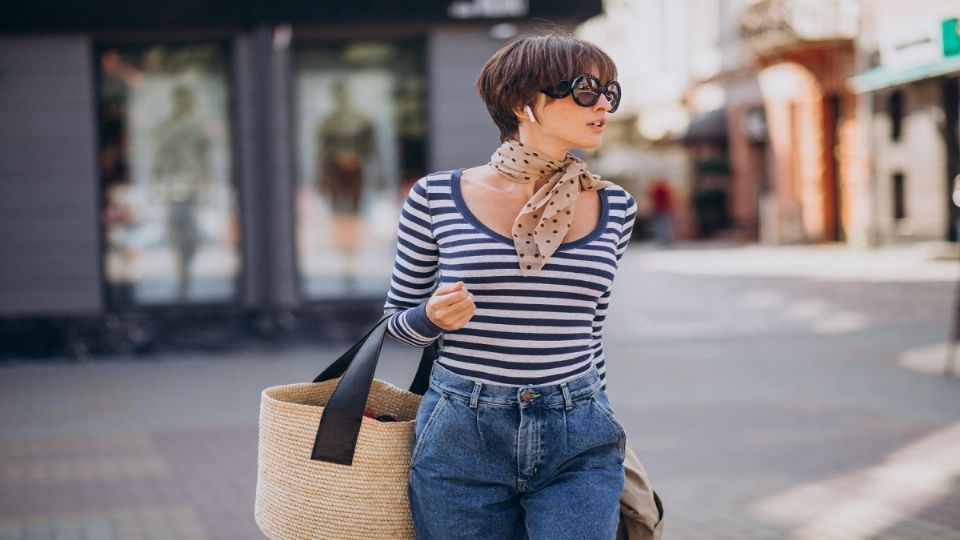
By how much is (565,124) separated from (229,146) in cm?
1003

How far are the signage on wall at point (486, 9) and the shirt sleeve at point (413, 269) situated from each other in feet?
30.9

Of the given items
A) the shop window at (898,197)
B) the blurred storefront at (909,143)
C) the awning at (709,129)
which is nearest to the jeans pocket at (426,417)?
the blurred storefront at (909,143)

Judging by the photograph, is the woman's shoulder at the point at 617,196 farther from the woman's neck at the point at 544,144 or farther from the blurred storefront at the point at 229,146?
the blurred storefront at the point at 229,146

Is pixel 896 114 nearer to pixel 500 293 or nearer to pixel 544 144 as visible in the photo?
pixel 544 144

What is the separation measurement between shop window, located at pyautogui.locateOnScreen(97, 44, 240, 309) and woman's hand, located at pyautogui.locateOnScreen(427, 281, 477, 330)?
10106mm

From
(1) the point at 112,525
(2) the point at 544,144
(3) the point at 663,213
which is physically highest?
(2) the point at 544,144

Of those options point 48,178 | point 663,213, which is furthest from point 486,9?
point 663,213

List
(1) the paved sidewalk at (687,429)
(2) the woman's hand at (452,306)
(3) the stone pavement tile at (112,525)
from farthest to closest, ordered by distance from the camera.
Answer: (1) the paved sidewalk at (687,429), (3) the stone pavement tile at (112,525), (2) the woman's hand at (452,306)

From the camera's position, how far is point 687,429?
26.5ft

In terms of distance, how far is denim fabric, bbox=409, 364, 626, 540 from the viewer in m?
2.64

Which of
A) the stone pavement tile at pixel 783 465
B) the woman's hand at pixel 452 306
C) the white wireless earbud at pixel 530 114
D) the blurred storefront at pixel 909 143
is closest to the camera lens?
the woman's hand at pixel 452 306

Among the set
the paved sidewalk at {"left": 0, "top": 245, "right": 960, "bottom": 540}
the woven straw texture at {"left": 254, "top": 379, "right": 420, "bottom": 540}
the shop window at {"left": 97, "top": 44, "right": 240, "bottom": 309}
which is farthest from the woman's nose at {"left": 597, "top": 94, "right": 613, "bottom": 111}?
the shop window at {"left": 97, "top": 44, "right": 240, "bottom": 309}

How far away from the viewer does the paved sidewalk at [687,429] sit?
5934 millimetres

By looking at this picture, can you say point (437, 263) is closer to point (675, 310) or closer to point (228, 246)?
point (228, 246)
